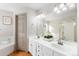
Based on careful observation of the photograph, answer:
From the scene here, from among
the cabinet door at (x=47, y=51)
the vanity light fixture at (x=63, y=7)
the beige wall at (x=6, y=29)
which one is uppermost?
the vanity light fixture at (x=63, y=7)

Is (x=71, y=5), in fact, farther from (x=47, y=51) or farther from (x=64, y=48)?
(x=47, y=51)

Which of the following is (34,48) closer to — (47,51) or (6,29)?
(47,51)

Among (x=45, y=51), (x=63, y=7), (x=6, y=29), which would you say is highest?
(x=63, y=7)

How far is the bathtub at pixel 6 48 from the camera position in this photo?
1.88 metres

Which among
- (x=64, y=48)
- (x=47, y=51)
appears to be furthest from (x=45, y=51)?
(x=64, y=48)

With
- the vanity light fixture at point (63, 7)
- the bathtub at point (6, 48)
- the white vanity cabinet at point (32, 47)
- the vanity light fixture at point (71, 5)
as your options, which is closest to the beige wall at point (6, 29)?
the bathtub at point (6, 48)

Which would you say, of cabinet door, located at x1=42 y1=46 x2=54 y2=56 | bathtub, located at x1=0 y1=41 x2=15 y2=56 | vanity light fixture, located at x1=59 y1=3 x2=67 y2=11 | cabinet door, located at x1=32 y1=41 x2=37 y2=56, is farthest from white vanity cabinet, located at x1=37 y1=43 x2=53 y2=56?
vanity light fixture, located at x1=59 y1=3 x2=67 y2=11

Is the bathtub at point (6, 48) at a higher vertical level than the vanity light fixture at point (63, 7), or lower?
lower

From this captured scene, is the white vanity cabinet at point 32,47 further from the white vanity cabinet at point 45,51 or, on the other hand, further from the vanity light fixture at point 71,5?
the vanity light fixture at point 71,5

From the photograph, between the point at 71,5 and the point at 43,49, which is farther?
the point at 43,49

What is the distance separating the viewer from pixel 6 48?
6.21ft

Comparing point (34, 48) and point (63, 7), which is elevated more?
point (63, 7)

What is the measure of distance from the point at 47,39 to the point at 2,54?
82 centimetres

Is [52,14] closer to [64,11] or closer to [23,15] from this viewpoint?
[64,11]
